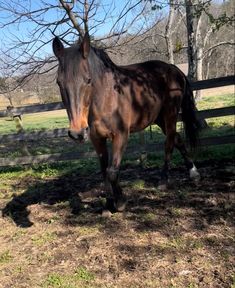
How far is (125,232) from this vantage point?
3.92 metres

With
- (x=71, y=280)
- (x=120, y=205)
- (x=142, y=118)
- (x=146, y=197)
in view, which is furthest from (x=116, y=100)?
(x=71, y=280)

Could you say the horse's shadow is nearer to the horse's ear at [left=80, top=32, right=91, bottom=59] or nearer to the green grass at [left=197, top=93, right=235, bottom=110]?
the horse's ear at [left=80, top=32, right=91, bottom=59]

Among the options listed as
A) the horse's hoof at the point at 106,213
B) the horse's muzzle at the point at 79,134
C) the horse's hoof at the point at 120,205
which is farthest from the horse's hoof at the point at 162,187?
the horse's muzzle at the point at 79,134

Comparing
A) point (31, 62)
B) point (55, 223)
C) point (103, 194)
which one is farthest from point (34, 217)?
point (31, 62)

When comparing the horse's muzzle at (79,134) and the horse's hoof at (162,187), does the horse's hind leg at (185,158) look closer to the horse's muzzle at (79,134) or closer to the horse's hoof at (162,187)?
the horse's hoof at (162,187)

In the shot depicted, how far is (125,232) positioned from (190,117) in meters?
2.75

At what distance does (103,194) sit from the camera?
524cm

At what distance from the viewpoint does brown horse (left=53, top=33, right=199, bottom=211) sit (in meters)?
3.49

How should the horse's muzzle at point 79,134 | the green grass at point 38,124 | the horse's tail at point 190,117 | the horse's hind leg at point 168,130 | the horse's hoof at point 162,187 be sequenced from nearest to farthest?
the horse's muzzle at point 79,134, the horse's hoof at point 162,187, the horse's hind leg at point 168,130, the horse's tail at point 190,117, the green grass at point 38,124

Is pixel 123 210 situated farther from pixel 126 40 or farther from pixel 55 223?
pixel 126 40

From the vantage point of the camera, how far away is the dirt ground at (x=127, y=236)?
121 inches

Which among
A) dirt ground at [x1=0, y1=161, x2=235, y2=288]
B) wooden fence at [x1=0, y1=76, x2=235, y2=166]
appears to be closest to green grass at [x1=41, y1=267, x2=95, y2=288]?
dirt ground at [x1=0, y1=161, x2=235, y2=288]

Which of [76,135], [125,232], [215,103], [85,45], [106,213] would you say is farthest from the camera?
[215,103]

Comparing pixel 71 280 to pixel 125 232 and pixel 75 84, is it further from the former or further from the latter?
pixel 75 84
